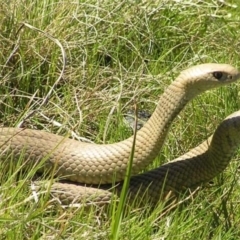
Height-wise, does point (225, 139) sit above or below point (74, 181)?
above

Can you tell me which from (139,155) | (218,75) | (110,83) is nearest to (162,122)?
(139,155)

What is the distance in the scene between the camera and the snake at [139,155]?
12.3ft

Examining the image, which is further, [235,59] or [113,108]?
[235,59]

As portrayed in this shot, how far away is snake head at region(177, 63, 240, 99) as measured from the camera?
12.3 feet

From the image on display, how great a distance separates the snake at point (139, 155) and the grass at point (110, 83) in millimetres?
155

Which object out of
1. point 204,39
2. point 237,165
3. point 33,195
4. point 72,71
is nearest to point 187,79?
point 237,165

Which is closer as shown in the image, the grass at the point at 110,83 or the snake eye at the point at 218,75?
the grass at the point at 110,83

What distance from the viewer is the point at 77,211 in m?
3.31

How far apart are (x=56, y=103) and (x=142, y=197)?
41.9 inches

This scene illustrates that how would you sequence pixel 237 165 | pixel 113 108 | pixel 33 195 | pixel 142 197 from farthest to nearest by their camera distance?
pixel 113 108 → pixel 237 165 → pixel 142 197 → pixel 33 195

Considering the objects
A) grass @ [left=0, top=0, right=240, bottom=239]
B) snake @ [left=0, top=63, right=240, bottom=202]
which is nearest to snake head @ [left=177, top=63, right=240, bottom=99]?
snake @ [left=0, top=63, right=240, bottom=202]

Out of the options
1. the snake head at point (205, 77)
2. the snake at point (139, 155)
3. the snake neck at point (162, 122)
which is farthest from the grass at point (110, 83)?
the snake head at point (205, 77)

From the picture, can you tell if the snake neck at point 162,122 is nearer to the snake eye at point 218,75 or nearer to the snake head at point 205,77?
the snake head at point 205,77

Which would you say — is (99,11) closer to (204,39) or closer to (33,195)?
(204,39)
